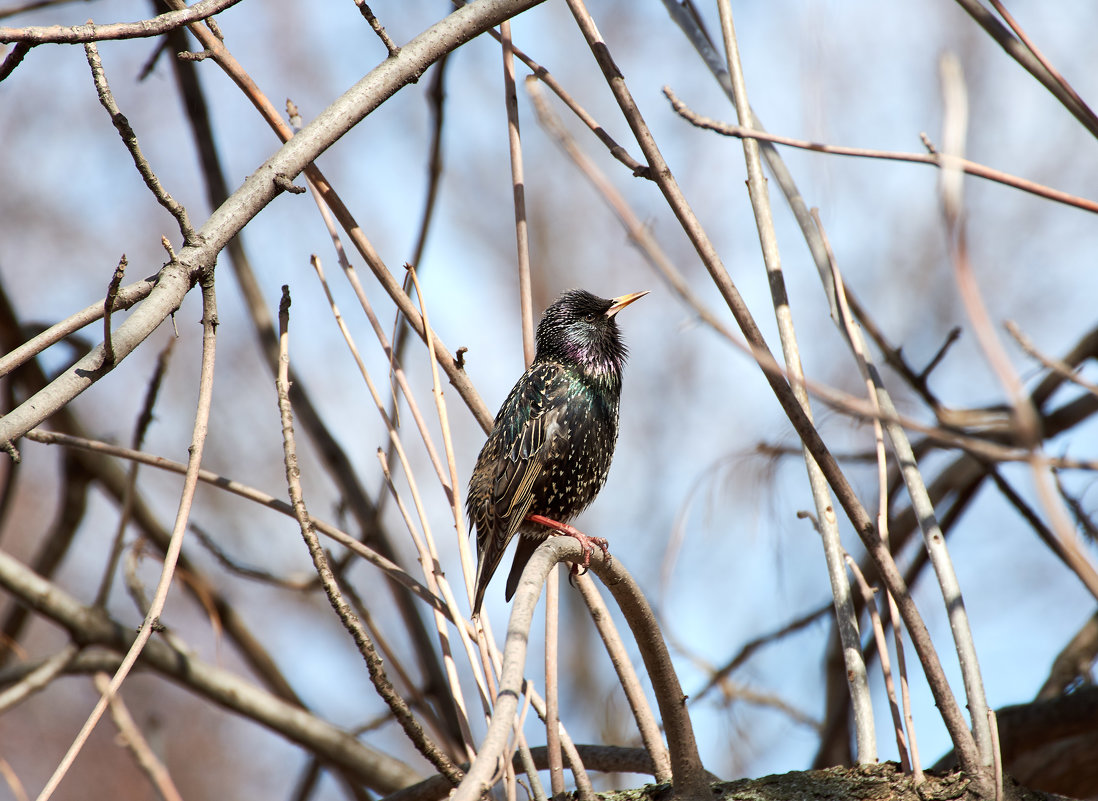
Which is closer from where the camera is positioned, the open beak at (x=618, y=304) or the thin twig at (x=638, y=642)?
the thin twig at (x=638, y=642)

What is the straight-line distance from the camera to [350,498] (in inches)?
176

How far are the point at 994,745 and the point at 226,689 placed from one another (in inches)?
119

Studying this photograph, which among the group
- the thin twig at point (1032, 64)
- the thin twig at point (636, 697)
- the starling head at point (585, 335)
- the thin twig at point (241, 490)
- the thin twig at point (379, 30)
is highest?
the starling head at point (585, 335)

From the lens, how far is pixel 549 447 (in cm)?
405

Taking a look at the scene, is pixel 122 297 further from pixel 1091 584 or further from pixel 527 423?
pixel 527 423

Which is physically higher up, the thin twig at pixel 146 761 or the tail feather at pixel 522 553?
the tail feather at pixel 522 553

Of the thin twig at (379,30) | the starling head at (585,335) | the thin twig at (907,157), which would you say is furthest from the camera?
the starling head at (585,335)

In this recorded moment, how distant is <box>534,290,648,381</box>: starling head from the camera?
4.34m

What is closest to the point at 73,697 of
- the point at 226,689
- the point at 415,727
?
the point at 226,689

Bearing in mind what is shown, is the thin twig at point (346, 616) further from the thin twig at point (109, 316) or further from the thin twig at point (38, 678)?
the thin twig at point (38, 678)

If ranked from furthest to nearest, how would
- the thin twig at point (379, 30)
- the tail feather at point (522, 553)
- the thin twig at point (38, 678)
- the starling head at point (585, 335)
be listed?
the starling head at point (585, 335) < the tail feather at point (522, 553) < the thin twig at point (38, 678) < the thin twig at point (379, 30)

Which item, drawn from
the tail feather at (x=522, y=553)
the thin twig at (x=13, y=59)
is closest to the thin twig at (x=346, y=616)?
the thin twig at (x=13, y=59)

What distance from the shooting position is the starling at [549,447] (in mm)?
4035

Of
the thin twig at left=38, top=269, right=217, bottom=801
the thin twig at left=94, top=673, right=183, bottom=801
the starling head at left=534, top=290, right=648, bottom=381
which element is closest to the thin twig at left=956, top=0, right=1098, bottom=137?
the thin twig at left=38, top=269, right=217, bottom=801
